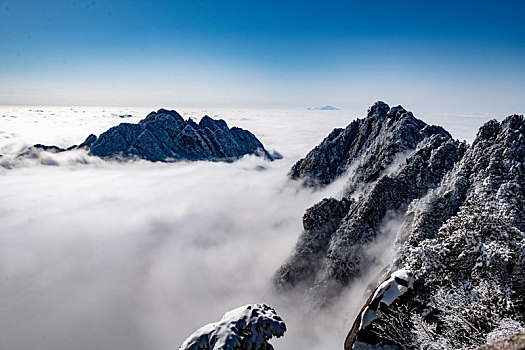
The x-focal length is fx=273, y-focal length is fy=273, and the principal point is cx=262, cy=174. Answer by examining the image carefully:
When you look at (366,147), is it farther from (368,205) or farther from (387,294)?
(387,294)

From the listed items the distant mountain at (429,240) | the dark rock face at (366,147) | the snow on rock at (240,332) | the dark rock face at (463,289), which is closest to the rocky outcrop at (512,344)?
the dark rock face at (463,289)

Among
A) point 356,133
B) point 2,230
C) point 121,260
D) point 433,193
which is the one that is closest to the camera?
point 433,193

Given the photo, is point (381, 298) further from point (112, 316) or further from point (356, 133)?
point (112, 316)

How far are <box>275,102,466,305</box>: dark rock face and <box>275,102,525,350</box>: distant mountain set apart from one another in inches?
6.3

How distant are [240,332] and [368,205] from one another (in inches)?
1310

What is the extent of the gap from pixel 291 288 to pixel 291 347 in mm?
9464

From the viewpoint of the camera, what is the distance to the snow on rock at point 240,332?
631 inches

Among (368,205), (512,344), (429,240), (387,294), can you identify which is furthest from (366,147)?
(512,344)

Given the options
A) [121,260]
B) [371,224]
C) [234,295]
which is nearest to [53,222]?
[121,260]

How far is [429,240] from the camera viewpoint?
2314cm

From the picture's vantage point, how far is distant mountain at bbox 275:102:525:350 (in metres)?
18.1

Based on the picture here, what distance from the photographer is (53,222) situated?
159m

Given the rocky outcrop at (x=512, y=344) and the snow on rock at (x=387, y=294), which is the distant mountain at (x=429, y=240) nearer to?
the snow on rock at (x=387, y=294)

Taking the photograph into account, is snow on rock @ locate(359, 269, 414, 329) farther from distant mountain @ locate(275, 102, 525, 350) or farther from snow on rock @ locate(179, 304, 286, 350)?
snow on rock @ locate(179, 304, 286, 350)
